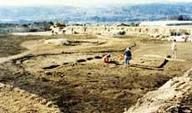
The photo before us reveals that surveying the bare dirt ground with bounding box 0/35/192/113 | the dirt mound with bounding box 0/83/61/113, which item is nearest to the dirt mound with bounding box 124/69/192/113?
the bare dirt ground with bounding box 0/35/192/113

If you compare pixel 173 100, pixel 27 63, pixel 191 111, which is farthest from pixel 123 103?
pixel 27 63

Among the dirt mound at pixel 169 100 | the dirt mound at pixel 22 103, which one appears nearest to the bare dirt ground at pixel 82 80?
the dirt mound at pixel 22 103

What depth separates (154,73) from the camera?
37844 mm

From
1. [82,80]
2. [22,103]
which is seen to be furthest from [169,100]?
[82,80]

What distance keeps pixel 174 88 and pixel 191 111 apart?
205 inches

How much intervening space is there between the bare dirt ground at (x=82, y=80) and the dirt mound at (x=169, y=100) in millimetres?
2209

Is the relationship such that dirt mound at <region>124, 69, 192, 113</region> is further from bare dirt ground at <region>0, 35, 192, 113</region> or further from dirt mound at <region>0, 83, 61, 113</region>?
dirt mound at <region>0, 83, 61, 113</region>

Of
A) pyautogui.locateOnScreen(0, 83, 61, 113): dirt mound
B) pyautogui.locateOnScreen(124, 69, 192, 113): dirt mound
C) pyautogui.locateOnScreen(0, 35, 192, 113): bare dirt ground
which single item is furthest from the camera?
pyautogui.locateOnScreen(0, 35, 192, 113): bare dirt ground

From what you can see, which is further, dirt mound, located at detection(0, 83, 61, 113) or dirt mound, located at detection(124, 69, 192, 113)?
dirt mound, located at detection(0, 83, 61, 113)

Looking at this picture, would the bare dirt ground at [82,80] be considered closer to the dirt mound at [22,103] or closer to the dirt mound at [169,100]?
the dirt mound at [22,103]

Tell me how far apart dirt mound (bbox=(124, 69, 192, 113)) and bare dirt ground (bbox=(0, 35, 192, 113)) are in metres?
2.21

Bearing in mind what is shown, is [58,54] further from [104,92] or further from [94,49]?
[104,92]

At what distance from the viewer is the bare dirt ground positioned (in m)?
27.2

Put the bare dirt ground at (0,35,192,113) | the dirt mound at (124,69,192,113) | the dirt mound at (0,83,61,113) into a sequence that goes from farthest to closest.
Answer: the bare dirt ground at (0,35,192,113), the dirt mound at (0,83,61,113), the dirt mound at (124,69,192,113)
